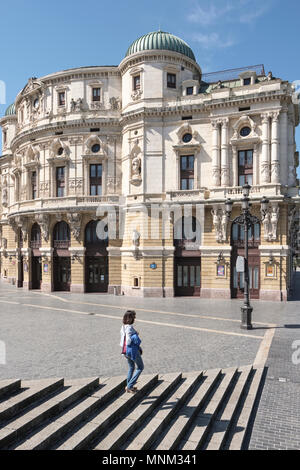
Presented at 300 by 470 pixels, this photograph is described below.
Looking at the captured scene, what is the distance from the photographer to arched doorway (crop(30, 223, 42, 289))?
110 ft

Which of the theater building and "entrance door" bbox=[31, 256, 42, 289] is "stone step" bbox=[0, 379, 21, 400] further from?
"entrance door" bbox=[31, 256, 42, 289]

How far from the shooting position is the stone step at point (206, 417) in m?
6.87

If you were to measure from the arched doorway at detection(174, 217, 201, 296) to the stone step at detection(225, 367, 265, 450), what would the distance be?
53.7ft

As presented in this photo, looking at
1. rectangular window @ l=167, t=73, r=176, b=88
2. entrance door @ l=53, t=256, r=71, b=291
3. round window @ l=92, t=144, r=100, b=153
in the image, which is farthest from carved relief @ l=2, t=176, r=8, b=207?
rectangular window @ l=167, t=73, r=176, b=88

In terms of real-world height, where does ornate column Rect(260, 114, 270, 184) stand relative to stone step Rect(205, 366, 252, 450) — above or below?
above

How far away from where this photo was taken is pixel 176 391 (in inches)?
347

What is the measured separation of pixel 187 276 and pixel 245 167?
420 inches

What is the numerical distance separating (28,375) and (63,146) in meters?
25.3

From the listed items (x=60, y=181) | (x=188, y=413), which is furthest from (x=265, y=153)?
(x=188, y=413)

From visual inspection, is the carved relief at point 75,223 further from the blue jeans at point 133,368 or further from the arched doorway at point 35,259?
the blue jeans at point 133,368

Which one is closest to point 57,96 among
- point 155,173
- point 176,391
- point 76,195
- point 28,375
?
point 76,195

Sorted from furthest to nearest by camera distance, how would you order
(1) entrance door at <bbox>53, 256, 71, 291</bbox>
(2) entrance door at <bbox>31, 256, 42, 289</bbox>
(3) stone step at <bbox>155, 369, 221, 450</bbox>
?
(2) entrance door at <bbox>31, 256, 42, 289</bbox> → (1) entrance door at <bbox>53, 256, 71, 291</bbox> → (3) stone step at <bbox>155, 369, 221, 450</bbox>

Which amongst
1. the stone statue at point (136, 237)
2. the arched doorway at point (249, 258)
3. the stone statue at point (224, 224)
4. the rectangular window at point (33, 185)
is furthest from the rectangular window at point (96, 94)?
the arched doorway at point (249, 258)
